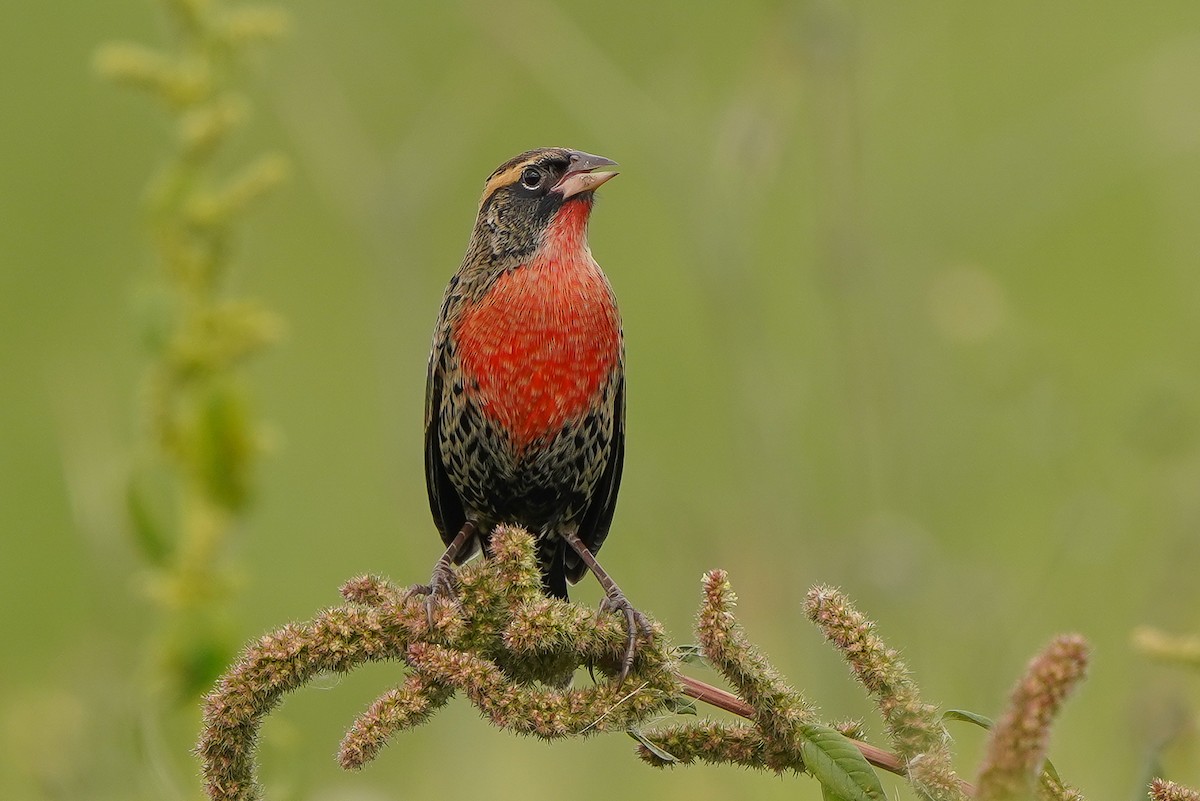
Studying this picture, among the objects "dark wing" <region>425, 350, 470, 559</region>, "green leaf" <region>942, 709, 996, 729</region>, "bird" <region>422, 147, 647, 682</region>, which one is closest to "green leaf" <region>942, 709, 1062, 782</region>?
"green leaf" <region>942, 709, 996, 729</region>

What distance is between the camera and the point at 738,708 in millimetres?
2203

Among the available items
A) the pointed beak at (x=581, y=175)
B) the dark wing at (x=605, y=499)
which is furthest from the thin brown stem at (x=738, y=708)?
the pointed beak at (x=581, y=175)

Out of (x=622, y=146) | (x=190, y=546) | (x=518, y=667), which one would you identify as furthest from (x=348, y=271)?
(x=518, y=667)

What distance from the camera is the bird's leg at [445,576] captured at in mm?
2570

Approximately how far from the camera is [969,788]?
1.91m

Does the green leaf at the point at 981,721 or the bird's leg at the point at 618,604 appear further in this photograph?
the bird's leg at the point at 618,604

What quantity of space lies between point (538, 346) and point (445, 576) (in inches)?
22.6

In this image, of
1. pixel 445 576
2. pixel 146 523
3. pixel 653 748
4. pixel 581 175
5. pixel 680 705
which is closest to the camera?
pixel 653 748

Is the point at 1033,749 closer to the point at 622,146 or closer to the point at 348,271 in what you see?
the point at 622,146

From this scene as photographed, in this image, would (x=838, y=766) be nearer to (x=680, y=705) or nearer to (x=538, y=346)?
(x=680, y=705)

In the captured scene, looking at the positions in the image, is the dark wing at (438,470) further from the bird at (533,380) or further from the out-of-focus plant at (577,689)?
the out-of-focus plant at (577,689)

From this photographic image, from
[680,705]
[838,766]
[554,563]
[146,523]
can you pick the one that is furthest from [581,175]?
[838,766]

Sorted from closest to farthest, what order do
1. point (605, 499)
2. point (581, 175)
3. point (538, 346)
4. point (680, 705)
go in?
point (680, 705) < point (538, 346) < point (581, 175) < point (605, 499)

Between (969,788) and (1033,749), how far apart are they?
12.8 inches
